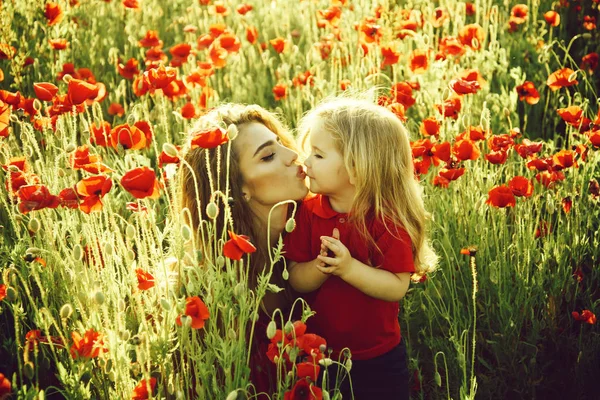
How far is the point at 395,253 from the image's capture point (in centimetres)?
227

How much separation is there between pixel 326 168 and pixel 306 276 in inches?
14.1

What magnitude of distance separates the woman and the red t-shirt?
113 millimetres

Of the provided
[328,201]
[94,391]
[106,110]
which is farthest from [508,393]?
[106,110]

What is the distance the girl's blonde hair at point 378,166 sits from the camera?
231cm

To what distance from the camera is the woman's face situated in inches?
96.7

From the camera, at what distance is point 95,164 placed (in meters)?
1.98

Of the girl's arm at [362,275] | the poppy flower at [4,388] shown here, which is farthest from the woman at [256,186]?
the poppy flower at [4,388]

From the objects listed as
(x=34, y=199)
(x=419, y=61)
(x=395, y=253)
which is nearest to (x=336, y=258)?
(x=395, y=253)

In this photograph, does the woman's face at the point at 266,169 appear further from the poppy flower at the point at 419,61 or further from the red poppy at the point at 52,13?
the red poppy at the point at 52,13

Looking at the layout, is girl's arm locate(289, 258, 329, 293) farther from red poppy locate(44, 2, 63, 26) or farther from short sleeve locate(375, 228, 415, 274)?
red poppy locate(44, 2, 63, 26)

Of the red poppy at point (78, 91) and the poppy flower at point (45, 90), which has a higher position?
the red poppy at point (78, 91)

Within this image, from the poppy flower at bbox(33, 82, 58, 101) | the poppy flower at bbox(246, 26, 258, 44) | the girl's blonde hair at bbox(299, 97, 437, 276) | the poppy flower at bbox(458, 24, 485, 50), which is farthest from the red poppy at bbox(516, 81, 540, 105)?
the poppy flower at bbox(33, 82, 58, 101)

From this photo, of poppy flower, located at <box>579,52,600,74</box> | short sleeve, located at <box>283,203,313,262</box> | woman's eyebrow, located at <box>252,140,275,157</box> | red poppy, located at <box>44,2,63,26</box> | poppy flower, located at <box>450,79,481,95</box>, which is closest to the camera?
short sleeve, located at <box>283,203,313,262</box>

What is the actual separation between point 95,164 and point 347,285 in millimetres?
908
